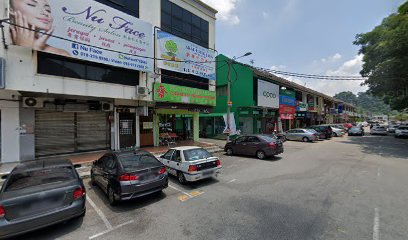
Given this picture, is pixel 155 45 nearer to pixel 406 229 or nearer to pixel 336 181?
pixel 336 181

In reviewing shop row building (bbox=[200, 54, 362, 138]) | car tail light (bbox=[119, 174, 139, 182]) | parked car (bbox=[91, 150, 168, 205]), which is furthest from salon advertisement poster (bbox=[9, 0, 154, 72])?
shop row building (bbox=[200, 54, 362, 138])

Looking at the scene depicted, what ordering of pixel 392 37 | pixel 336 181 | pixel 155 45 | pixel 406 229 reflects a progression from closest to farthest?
pixel 406 229
pixel 336 181
pixel 155 45
pixel 392 37

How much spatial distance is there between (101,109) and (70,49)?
419 centimetres

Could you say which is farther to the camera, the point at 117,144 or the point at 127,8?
the point at 117,144

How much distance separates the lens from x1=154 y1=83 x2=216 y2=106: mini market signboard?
44.5ft

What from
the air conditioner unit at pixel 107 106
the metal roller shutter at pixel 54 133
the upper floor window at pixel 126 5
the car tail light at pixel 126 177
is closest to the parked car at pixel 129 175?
the car tail light at pixel 126 177

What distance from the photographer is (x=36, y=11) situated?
870 cm

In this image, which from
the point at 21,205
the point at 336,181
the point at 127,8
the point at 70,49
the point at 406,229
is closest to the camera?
the point at 21,205

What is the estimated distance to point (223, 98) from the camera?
24.0 meters

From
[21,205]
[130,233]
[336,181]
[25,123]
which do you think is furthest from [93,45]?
[336,181]

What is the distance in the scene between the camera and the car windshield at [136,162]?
5853 mm

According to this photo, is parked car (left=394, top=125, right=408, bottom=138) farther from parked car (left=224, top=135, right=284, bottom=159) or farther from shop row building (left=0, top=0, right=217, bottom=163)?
shop row building (left=0, top=0, right=217, bottom=163)

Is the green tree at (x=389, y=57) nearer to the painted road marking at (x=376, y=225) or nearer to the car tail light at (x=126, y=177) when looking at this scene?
the painted road marking at (x=376, y=225)

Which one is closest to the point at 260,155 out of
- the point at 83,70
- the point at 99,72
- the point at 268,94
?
the point at 99,72
